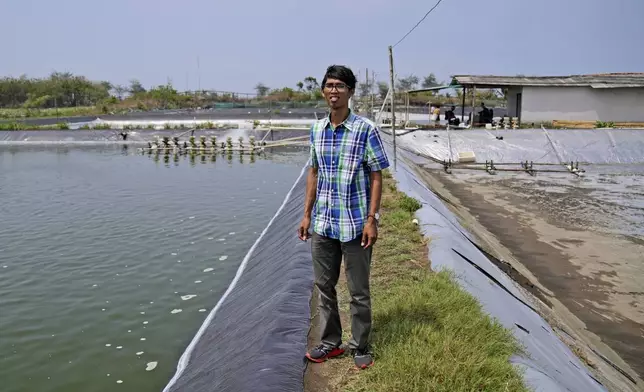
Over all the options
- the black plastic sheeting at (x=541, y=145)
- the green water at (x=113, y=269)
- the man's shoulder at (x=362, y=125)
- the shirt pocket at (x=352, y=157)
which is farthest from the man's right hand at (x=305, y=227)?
the black plastic sheeting at (x=541, y=145)

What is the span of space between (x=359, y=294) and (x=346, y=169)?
788 mm

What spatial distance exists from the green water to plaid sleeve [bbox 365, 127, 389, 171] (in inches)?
123

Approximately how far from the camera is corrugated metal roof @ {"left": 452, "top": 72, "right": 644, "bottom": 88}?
21644mm

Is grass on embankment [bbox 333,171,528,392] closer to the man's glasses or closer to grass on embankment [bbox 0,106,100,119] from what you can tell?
the man's glasses

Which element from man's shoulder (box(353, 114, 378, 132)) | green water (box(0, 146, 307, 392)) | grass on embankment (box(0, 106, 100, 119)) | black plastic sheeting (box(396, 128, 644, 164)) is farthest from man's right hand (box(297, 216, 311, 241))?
grass on embankment (box(0, 106, 100, 119))

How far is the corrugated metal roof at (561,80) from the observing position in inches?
852

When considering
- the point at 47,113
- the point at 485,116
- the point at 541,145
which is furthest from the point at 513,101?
the point at 47,113

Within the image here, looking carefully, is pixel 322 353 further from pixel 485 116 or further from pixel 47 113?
pixel 47 113

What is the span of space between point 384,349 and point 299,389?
0.60m

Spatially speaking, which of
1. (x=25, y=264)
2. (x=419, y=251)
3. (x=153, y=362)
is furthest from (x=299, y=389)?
(x=25, y=264)

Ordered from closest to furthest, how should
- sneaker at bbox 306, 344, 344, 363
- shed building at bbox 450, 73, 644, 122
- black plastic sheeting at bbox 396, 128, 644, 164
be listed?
sneaker at bbox 306, 344, 344, 363 → black plastic sheeting at bbox 396, 128, 644, 164 → shed building at bbox 450, 73, 644, 122

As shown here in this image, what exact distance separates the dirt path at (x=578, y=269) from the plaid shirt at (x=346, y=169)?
3.28 m

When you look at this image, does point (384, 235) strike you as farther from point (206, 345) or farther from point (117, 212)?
point (117, 212)

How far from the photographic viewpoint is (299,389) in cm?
292
